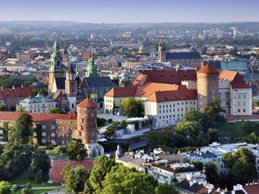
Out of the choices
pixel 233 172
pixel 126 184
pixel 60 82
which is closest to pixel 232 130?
pixel 60 82

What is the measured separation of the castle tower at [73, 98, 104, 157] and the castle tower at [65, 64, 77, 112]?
1679cm

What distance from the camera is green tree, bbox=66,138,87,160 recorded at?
6138cm

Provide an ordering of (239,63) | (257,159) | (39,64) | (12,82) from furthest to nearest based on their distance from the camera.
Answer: (39,64) < (239,63) < (12,82) < (257,159)

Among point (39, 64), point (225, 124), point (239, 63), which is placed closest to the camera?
point (225, 124)

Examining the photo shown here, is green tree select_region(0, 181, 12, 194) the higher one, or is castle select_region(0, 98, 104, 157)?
castle select_region(0, 98, 104, 157)

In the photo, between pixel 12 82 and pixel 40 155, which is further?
pixel 12 82

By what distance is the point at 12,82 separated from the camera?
109375mm

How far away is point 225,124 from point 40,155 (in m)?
25.3

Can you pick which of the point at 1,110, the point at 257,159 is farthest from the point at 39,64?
the point at 257,159

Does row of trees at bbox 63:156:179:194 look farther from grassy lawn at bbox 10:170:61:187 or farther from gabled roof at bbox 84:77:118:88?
gabled roof at bbox 84:77:118:88

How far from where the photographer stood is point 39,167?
2386 inches

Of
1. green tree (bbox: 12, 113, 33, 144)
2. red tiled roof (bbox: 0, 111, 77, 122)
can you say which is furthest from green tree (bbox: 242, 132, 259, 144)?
green tree (bbox: 12, 113, 33, 144)

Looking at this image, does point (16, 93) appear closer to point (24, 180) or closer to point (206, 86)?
point (206, 86)

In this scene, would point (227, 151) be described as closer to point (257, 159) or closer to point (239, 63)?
point (257, 159)
